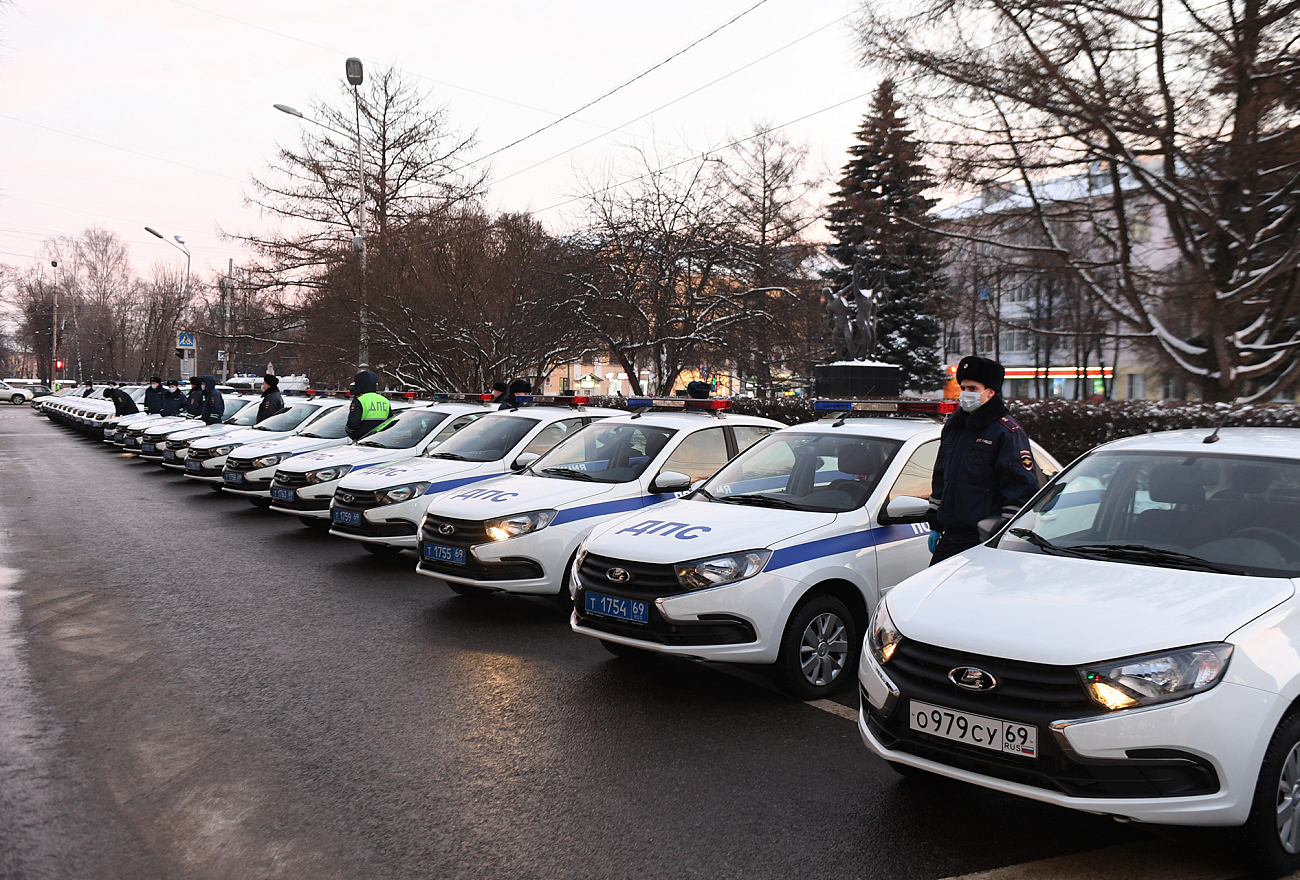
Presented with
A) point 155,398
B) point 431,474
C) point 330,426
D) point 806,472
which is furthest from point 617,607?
point 155,398

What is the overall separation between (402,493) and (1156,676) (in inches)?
289

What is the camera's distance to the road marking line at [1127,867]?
11.6ft

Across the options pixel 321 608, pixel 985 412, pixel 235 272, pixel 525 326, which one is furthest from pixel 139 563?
pixel 235 272

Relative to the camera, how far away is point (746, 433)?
28.5ft

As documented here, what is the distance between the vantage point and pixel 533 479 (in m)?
8.48

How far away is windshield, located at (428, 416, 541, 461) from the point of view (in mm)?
10164

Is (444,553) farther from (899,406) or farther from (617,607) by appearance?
(899,406)

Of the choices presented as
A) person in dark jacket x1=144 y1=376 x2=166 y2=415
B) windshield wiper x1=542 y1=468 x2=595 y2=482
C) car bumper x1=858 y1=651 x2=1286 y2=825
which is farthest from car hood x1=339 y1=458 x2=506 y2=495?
person in dark jacket x1=144 y1=376 x2=166 y2=415

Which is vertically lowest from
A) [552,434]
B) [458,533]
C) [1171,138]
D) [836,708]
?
[836,708]

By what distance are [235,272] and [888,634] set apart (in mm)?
36900

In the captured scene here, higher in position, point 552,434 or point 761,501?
point 552,434

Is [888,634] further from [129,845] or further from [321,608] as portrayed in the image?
[321,608]

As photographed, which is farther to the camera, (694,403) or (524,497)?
(694,403)

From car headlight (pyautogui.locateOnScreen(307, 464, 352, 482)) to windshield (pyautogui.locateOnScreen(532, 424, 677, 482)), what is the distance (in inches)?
138
